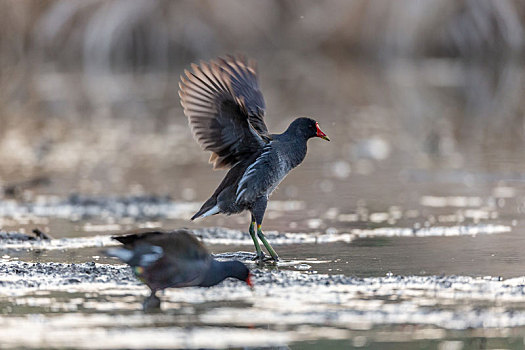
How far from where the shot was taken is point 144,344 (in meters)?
4.79

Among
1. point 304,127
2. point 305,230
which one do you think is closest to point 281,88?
point 305,230

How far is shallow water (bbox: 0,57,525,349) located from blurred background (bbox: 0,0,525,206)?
77 millimetres

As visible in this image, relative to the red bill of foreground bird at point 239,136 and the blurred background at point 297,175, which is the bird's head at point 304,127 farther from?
the blurred background at point 297,175

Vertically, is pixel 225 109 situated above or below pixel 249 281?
above

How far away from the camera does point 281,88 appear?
74.6ft

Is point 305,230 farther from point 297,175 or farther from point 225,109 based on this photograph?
point 297,175

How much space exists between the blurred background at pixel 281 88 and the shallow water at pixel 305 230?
3.0 inches

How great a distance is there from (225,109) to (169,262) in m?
1.96

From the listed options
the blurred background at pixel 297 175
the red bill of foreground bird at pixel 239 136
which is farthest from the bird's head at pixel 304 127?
the blurred background at pixel 297 175

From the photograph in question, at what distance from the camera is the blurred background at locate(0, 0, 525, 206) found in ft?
39.2

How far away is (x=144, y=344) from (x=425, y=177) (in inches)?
273

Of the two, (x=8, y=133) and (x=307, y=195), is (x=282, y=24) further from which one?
(x=307, y=195)

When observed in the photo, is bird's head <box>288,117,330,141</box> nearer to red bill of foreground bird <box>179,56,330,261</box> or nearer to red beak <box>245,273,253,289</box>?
red bill of foreground bird <box>179,56,330,261</box>

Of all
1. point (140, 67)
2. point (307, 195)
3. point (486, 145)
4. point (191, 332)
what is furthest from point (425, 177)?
point (140, 67)
